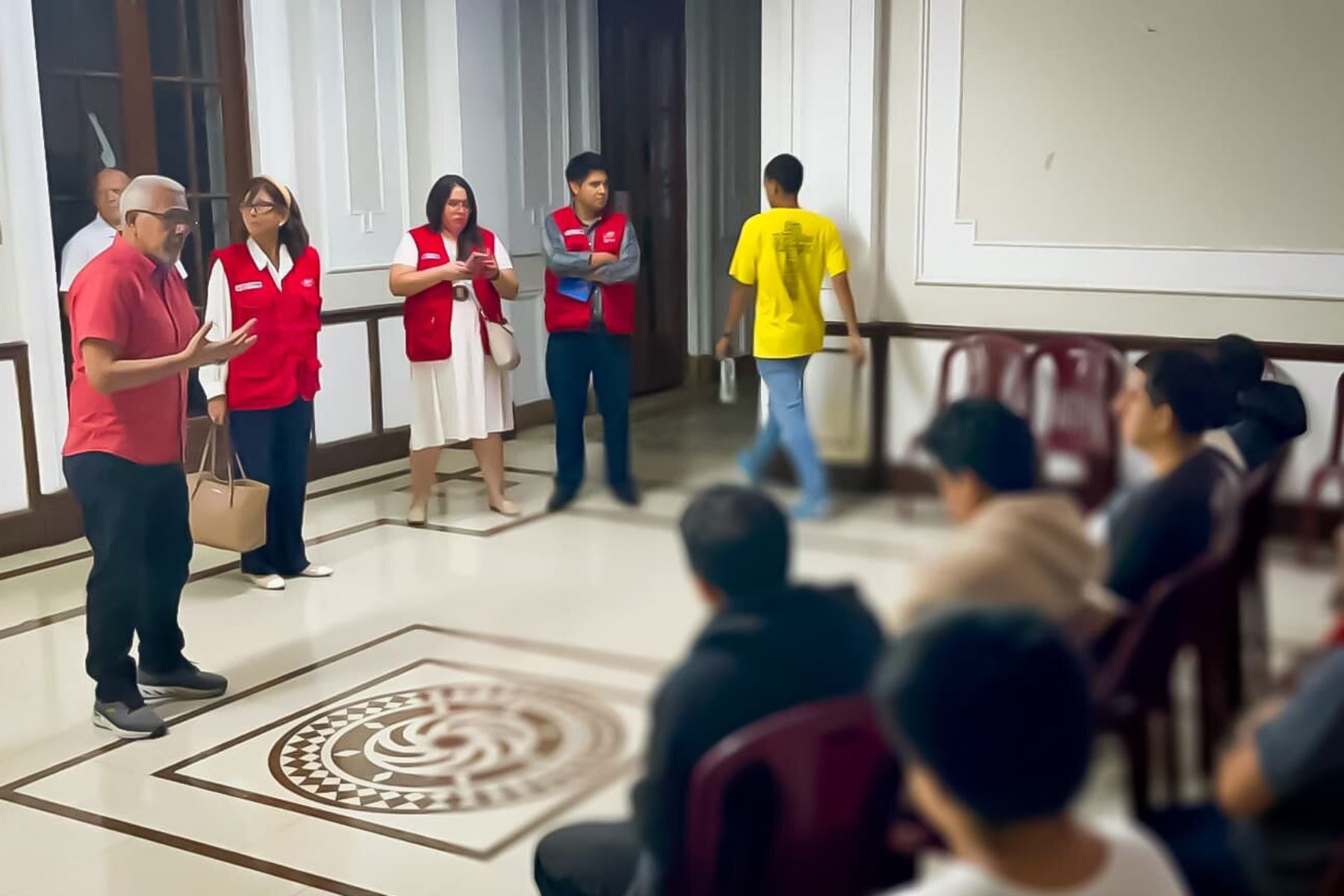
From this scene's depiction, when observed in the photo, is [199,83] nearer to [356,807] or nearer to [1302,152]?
[356,807]

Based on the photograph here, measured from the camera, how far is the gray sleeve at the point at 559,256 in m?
0.45

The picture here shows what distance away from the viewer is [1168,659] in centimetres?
39

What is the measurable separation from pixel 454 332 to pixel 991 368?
0.79 ft

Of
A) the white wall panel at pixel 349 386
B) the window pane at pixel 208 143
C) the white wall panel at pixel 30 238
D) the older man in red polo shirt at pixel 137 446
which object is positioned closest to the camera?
the white wall panel at pixel 349 386

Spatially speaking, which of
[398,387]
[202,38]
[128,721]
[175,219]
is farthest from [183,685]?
[398,387]

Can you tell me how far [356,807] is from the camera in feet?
5.17

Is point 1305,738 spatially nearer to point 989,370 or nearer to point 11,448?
point 989,370

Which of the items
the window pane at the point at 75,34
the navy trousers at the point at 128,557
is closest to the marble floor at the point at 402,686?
the navy trousers at the point at 128,557

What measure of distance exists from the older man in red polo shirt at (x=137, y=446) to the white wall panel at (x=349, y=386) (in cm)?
14

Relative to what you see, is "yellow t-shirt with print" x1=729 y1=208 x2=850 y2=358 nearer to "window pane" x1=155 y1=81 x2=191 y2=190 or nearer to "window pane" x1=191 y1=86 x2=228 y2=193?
"window pane" x1=191 y1=86 x2=228 y2=193

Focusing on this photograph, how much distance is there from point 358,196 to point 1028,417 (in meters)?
0.41

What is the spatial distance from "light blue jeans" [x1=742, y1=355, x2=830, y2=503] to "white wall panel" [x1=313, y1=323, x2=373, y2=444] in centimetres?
69

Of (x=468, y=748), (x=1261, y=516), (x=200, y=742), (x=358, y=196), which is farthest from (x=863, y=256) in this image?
(x=200, y=742)

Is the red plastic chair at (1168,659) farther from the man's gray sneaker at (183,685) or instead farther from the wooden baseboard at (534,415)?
the man's gray sneaker at (183,685)
